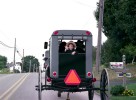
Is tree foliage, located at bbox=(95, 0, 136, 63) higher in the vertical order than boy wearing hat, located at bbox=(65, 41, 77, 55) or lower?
higher

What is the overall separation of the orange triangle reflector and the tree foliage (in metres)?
21.0

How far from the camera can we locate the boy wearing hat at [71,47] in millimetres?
13685

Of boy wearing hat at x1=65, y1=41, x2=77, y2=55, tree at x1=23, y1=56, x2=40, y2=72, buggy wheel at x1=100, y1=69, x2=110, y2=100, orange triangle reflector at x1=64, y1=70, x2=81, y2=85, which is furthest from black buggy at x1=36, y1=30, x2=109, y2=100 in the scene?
tree at x1=23, y1=56, x2=40, y2=72

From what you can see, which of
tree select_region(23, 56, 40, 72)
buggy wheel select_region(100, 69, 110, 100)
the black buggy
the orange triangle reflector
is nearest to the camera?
buggy wheel select_region(100, 69, 110, 100)

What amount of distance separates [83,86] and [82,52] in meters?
1.20

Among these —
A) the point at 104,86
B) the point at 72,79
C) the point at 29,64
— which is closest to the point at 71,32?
the point at 72,79

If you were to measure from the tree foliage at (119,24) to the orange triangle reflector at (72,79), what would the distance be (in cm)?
2098

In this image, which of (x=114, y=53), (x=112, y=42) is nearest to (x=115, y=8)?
(x=112, y=42)

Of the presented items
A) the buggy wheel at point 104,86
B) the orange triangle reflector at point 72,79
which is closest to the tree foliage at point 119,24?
the orange triangle reflector at point 72,79

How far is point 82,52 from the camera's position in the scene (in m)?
14.0

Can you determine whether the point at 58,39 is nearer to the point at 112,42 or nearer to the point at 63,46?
the point at 63,46

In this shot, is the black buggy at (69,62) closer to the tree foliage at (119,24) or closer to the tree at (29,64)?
the tree foliage at (119,24)

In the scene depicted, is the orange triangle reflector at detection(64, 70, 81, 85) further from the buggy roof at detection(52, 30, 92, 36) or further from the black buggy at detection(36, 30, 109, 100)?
the buggy roof at detection(52, 30, 92, 36)

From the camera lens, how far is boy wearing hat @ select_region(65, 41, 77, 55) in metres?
13.7
